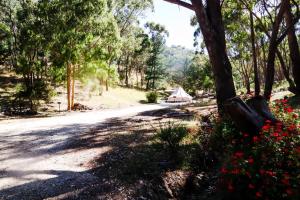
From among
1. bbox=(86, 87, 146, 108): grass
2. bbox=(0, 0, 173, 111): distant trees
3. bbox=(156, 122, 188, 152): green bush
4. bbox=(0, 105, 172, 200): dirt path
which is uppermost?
bbox=(0, 0, 173, 111): distant trees

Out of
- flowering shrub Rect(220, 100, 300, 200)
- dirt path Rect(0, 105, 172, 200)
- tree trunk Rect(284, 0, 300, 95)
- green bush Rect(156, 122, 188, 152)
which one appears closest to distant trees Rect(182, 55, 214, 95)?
tree trunk Rect(284, 0, 300, 95)

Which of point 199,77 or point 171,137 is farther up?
point 199,77

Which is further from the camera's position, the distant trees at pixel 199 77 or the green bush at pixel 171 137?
the distant trees at pixel 199 77

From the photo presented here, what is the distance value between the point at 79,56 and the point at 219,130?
71.4 ft

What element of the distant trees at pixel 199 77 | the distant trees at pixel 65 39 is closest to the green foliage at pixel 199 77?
the distant trees at pixel 199 77

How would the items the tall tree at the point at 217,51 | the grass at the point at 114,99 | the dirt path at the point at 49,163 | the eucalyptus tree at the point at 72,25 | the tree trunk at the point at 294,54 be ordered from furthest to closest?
the grass at the point at 114,99 < the eucalyptus tree at the point at 72,25 < the tree trunk at the point at 294,54 < the tall tree at the point at 217,51 < the dirt path at the point at 49,163

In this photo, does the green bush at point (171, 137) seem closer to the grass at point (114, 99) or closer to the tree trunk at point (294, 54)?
the tree trunk at point (294, 54)

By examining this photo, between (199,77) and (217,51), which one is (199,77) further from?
(217,51)

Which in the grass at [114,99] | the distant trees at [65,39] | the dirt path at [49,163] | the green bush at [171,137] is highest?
the distant trees at [65,39]

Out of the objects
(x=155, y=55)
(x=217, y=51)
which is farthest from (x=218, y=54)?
(x=155, y=55)

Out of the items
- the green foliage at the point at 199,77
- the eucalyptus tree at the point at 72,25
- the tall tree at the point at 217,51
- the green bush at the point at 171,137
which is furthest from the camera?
the green foliage at the point at 199,77

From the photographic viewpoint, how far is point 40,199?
21.4ft

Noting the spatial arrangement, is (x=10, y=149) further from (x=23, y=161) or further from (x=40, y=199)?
(x=40, y=199)

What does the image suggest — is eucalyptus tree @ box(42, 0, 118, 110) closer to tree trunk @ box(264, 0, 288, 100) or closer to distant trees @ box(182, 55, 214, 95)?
tree trunk @ box(264, 0, 288, 100)
